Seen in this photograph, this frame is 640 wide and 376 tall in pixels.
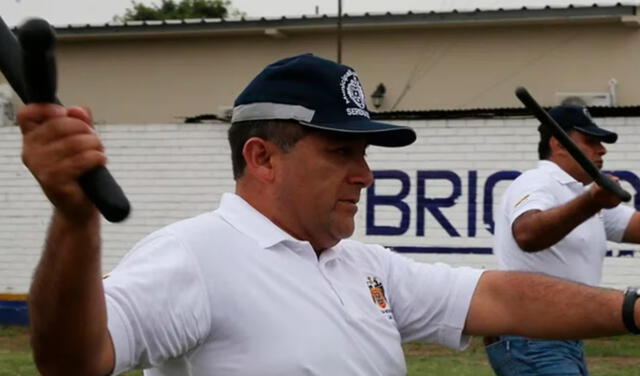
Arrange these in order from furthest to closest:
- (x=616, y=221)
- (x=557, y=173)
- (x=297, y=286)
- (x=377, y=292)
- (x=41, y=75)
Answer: (x=616, y=221), (x=557, y=173), (x=377, y=292), (x=297, y=286), (x=41, y=75)

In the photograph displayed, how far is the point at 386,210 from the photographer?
14383 millimetres

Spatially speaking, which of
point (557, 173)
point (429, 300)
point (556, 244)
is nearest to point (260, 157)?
point (429, 300)

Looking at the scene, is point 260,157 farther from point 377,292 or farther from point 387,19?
point 387,19

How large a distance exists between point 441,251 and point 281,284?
11.2 m

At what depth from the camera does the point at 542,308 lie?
11.4 feet

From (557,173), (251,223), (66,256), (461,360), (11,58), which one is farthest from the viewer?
(461,360)

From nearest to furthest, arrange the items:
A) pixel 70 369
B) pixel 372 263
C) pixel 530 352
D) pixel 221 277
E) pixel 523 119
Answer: pixel 70 369
pixel 221 277
pixel 372 263
pixel 530 352
pixel 523 119

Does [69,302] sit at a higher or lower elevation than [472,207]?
higher

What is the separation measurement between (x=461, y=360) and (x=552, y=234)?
6.40 metres

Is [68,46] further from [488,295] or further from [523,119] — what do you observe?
[488,295]

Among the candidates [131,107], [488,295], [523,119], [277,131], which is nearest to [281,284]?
[277,131]

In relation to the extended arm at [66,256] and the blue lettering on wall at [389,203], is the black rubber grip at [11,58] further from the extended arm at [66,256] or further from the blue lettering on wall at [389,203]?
the blue lettering on wall at [389,203]

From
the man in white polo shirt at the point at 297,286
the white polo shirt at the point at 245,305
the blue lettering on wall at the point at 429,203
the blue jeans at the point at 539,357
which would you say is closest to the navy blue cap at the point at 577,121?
the blue jeans at the point at 539,357

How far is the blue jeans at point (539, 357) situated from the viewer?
602cm
